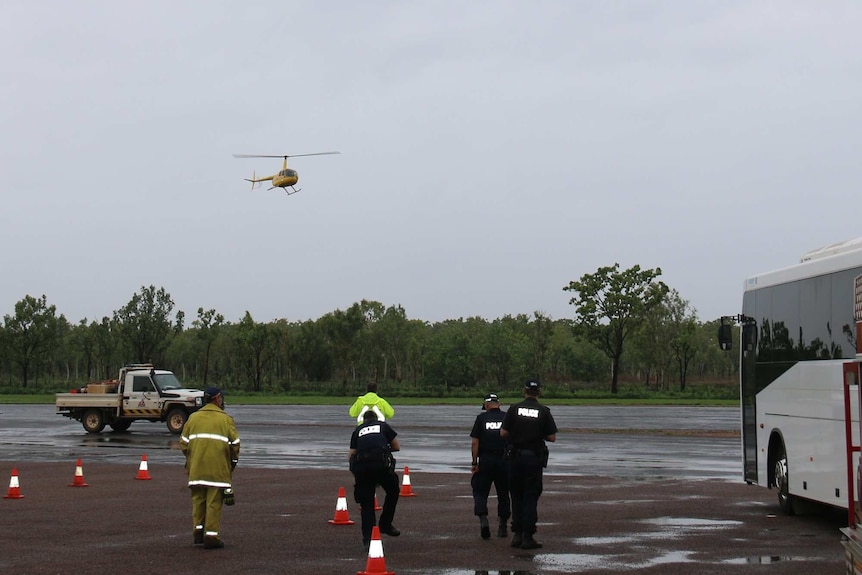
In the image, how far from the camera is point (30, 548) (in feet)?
40.9

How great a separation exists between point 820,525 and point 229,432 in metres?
7.72

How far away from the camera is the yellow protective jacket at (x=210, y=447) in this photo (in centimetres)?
1236

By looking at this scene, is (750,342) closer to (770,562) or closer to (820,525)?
(820,525)

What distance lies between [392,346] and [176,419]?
3535 inches

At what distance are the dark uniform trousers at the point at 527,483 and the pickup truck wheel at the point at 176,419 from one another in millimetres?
27456

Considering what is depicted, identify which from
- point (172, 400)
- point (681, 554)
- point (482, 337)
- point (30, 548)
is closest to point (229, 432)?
point (30, 548)

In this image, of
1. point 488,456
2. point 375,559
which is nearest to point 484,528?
point 488,456

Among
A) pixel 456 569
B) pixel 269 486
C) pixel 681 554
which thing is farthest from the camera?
pixel 269 486

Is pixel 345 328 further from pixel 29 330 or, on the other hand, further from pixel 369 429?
pixel 369 429

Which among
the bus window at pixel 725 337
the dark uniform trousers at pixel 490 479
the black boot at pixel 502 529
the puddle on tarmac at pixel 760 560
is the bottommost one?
the puddle on tarmac at pixel 760 560

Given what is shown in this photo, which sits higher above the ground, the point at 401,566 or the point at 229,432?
the point at 229,432

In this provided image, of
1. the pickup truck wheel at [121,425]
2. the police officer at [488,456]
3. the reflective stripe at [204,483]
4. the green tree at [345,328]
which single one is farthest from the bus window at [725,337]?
the green tree at [345,328]

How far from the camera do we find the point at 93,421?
1565 inches

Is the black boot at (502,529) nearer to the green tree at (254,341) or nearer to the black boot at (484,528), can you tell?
the black boot at (484,528)
